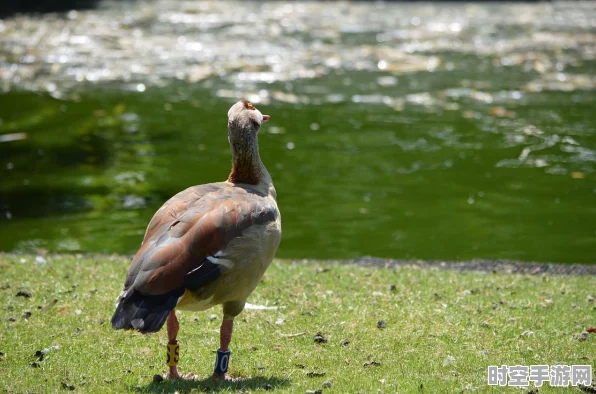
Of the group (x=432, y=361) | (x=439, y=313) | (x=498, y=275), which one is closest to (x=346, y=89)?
(x=498, y=275)

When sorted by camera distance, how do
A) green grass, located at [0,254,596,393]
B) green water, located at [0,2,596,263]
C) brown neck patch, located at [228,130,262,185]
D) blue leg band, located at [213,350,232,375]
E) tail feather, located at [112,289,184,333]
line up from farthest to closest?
green water, located at [0,2,596,263], brown neck patch, located at [228,130,262,185], green grass, located at [0,254,596,393], blue leg band, located at [213,350,232,375], tail feather, located at [112,289,184,333]

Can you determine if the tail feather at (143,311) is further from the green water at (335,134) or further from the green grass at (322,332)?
the green water at (335,134)

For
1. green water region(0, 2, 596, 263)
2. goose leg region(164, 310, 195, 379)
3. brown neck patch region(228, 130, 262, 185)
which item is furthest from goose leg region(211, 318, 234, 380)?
green water region(0, 2, 596, 263)

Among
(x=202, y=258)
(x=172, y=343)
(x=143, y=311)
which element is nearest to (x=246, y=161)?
(x=202, y=258)

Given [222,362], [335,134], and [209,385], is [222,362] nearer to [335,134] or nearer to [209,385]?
[209,385]

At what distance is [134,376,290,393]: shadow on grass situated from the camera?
6.81 meters

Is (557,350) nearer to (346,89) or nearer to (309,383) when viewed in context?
(309,383)

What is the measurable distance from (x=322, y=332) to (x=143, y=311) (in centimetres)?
283

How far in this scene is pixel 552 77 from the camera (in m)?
26.0

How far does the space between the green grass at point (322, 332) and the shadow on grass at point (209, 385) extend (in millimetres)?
17

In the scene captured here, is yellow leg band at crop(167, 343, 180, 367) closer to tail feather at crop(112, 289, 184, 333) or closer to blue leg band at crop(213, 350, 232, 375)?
blue leg band at crop(213, 350, 232, 375)

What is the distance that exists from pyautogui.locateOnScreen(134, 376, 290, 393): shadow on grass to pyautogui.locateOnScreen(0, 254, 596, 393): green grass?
0.02 metres

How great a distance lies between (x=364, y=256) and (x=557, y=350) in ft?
16.8

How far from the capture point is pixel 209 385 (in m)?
6.92
